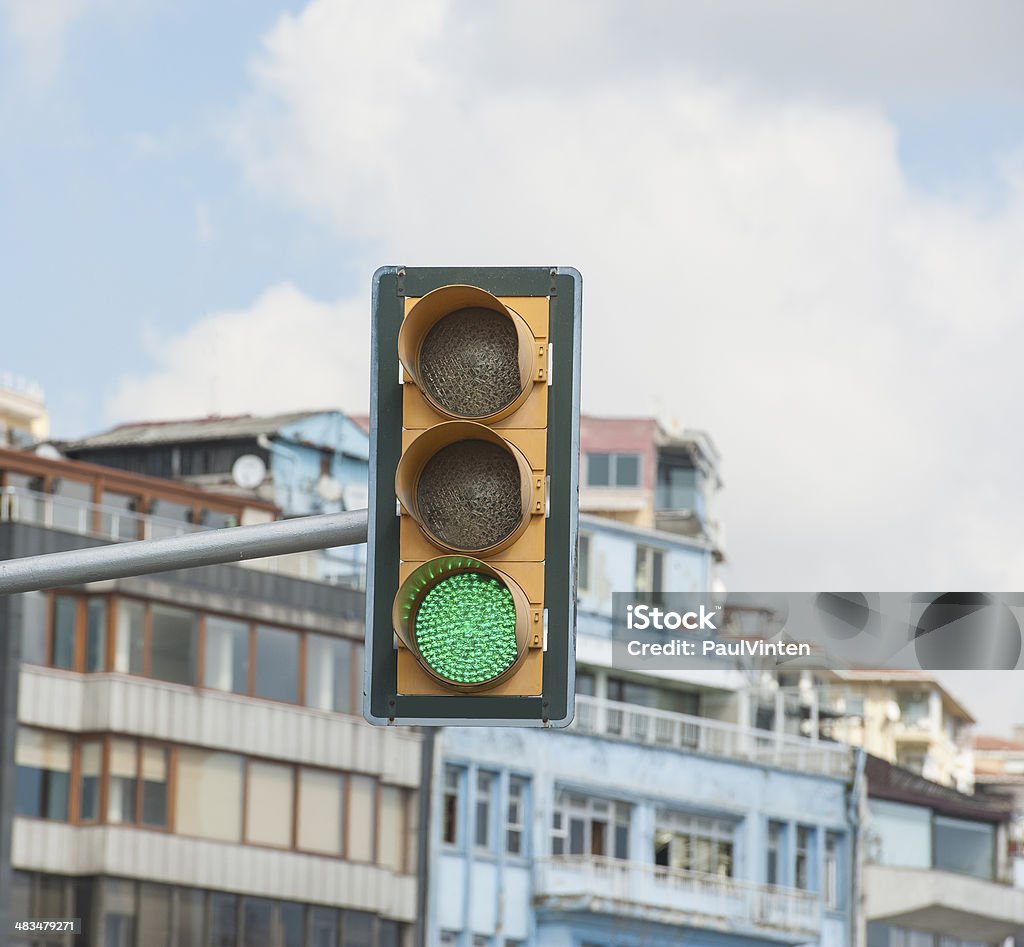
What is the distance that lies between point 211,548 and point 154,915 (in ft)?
127

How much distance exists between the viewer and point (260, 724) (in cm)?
4553

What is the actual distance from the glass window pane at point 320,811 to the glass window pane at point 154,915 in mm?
3115

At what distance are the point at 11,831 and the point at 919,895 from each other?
80.0 feet

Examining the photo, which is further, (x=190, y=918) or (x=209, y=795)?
(x=209, y=795)

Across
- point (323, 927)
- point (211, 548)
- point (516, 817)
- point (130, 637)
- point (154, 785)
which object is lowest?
point (323, 927)

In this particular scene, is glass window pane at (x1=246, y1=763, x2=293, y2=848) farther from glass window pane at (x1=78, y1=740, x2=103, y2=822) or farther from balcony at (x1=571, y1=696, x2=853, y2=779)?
balcony at (x1=571, y1=696, x2=853, y2=779)

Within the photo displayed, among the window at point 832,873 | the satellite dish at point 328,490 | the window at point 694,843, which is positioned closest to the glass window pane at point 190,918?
the window at point 694,843

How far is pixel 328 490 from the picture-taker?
5741cm

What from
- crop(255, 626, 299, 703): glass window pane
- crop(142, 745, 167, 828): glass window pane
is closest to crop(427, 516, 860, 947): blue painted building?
crop(255, 626, 299, 703): glass window pane

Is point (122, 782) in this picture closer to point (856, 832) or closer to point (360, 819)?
point (360, 819)

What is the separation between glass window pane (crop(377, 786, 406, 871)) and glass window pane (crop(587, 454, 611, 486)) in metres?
34.0

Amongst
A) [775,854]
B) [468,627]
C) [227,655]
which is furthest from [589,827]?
[468,627]

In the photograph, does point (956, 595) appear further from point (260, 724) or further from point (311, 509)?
point (311, 509)

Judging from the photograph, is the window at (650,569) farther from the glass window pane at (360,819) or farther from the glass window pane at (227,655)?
the glass window pane at (227,655)
